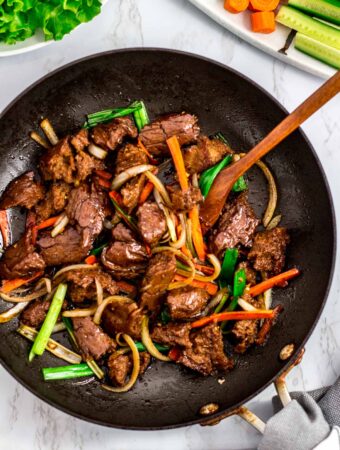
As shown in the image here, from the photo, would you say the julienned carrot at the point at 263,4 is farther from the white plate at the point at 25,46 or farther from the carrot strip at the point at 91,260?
the carrot strip at the point at 91,260

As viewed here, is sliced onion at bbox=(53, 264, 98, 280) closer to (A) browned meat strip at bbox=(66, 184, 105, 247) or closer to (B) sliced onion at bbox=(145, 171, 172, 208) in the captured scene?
(A) browned meat strip at bbox=(66, 184, 105, 247)

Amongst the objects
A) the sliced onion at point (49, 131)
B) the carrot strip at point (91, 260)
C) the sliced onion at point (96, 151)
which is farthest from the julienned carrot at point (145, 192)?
the sliced onion at point (49, 131)

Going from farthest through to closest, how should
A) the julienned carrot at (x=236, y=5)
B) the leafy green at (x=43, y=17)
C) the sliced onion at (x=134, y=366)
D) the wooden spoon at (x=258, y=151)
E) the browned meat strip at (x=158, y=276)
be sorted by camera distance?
the julienned carrot at (x=236, y=5)
the sliced onion at (x=134, y=366)
the browned meat strip at (x=158, y=276)
the leafy green at (x=43, y=17)
the wooden spoon at (x=258, y=151)

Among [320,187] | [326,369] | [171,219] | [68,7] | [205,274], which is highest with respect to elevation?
[68,7]

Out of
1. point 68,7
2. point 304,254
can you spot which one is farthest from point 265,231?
point 68,7

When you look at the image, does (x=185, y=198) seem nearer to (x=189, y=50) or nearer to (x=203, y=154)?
(x=203, y=154)

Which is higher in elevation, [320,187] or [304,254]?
[320,187]

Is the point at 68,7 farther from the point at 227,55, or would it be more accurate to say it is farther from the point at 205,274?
the point at 205,274

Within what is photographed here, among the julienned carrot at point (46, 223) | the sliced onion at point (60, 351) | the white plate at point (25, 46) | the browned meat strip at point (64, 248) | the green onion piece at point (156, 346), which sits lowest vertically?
the sliced onion at point (60, 351)
